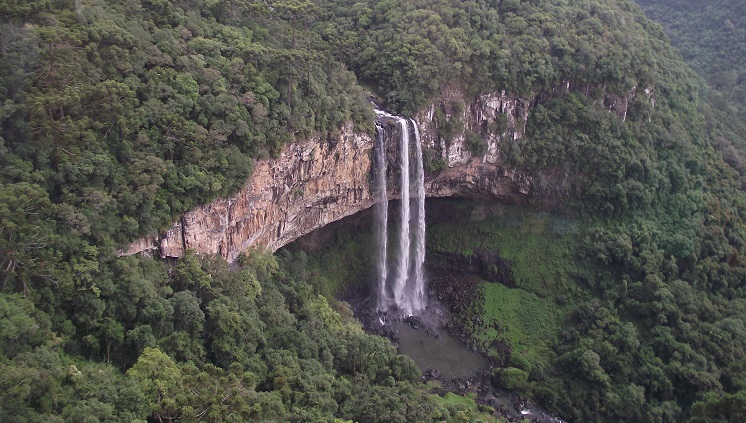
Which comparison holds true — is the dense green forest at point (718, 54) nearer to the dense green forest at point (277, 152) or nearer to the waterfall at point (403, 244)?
the dense green forest at point (277, 152)

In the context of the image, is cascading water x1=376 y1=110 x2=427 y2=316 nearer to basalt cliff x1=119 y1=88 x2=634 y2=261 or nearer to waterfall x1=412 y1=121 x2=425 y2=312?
waterfall x1=412 y1=121 x2=425 y2=312

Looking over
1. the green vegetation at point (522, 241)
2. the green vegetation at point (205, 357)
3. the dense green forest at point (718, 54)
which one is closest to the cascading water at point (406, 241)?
the green vegetation at point (522, 241)

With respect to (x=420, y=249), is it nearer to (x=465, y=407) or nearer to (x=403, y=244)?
(x=403, y=244)

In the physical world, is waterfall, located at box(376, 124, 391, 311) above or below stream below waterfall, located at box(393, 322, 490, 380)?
above

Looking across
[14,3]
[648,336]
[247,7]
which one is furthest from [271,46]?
[648,336]

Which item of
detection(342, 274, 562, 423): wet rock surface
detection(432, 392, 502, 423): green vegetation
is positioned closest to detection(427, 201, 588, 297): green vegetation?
detection(342, 274, 562, 423): wet rock surface

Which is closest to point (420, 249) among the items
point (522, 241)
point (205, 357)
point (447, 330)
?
point (447, 330)

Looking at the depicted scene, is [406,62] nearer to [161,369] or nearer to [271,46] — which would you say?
[271,46]
